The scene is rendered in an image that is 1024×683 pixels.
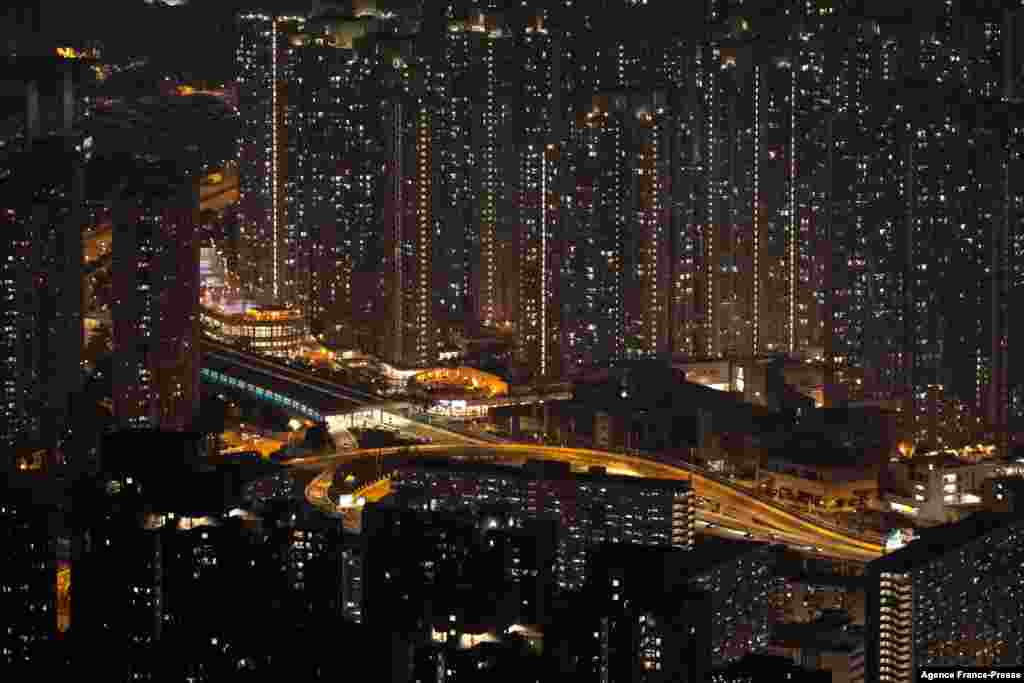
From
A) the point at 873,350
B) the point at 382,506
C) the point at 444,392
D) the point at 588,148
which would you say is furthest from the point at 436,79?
the point at 382,506

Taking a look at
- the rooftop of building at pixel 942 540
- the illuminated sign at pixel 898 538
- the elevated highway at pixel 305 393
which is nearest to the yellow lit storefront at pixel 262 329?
the elevated highway at pixel 305 393

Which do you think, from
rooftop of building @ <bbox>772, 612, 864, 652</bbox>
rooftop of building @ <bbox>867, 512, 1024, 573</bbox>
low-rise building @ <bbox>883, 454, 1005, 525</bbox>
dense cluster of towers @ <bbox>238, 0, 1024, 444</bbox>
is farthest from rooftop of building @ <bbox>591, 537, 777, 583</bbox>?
dense cluster of towers @ <bbox>238, 0, 1024, 444</bbox>

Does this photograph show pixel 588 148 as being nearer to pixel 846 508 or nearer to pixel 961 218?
pixel 961 218

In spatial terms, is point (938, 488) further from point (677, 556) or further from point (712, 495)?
point (677, 556)

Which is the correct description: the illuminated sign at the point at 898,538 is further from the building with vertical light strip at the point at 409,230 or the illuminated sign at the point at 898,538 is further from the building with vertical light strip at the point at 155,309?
the building with vertical light strip at the point at 409,230

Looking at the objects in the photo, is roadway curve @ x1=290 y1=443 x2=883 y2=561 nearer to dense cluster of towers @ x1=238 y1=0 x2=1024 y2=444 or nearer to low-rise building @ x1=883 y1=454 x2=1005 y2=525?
low-rise building @ x1=883 y1=454 x2=1005 y2=525

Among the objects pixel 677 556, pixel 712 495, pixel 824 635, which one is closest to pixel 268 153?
pixel 712 495
